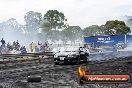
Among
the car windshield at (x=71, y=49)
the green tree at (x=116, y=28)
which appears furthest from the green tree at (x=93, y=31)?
the car windshield at (x=71, y=49)

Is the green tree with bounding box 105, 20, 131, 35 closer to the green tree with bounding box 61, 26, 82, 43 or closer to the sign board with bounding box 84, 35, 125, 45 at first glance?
the green tree with bounding box 61, 26, 82, 43

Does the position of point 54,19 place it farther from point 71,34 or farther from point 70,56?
point 70,56

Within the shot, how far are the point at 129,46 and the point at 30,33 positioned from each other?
226 feet

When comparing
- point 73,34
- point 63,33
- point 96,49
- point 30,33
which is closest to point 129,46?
point 96,49

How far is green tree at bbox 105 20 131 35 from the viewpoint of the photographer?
8069 cm

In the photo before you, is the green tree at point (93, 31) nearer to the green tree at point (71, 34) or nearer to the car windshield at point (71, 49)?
the green tree at point (71, 34)

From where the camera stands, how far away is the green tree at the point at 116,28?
80.7 metres

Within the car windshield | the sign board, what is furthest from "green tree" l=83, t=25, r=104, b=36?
the car windshield

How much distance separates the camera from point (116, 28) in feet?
268

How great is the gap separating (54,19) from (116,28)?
14.7 m

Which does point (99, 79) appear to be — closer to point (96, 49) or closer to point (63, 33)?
point (96, 49)

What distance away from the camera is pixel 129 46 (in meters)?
45.2

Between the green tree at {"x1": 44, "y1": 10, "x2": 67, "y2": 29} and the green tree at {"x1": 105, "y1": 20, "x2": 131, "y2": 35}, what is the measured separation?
10.9 m

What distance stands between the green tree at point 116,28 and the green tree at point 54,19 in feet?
35.9
